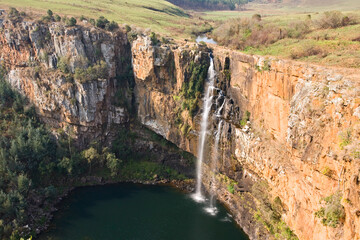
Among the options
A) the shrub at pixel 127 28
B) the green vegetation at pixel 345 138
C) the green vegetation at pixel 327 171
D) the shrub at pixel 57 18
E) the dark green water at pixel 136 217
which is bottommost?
the dark green water at pixel 136 217

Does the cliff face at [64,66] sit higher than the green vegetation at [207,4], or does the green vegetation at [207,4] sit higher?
the green vegetation at [207,4]

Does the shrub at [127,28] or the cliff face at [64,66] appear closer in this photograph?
the cliff face at [64,66]

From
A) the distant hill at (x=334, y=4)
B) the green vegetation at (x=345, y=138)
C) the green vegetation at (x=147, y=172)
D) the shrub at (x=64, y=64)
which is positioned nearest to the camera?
the green vegetation at (x=345, y=138)

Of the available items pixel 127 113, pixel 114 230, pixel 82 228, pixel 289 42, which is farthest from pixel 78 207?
pixel 289 42

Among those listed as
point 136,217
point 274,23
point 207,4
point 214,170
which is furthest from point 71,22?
point 207,4

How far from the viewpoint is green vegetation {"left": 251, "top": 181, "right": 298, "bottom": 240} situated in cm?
2833

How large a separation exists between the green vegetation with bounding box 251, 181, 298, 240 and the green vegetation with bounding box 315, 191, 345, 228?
7409 millimetres

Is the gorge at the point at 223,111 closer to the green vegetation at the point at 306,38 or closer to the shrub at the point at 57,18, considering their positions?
the shrub at the point at 57,18

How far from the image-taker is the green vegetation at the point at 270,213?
28.3 meters

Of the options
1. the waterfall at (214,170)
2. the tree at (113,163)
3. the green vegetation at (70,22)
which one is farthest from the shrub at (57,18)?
the waterfall at (214,170)

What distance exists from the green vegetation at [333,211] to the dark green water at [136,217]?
13807 millimetres

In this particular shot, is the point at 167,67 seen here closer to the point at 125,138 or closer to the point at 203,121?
the point at 203,121

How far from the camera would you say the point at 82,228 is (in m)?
34.7

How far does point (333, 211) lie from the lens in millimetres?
20109
